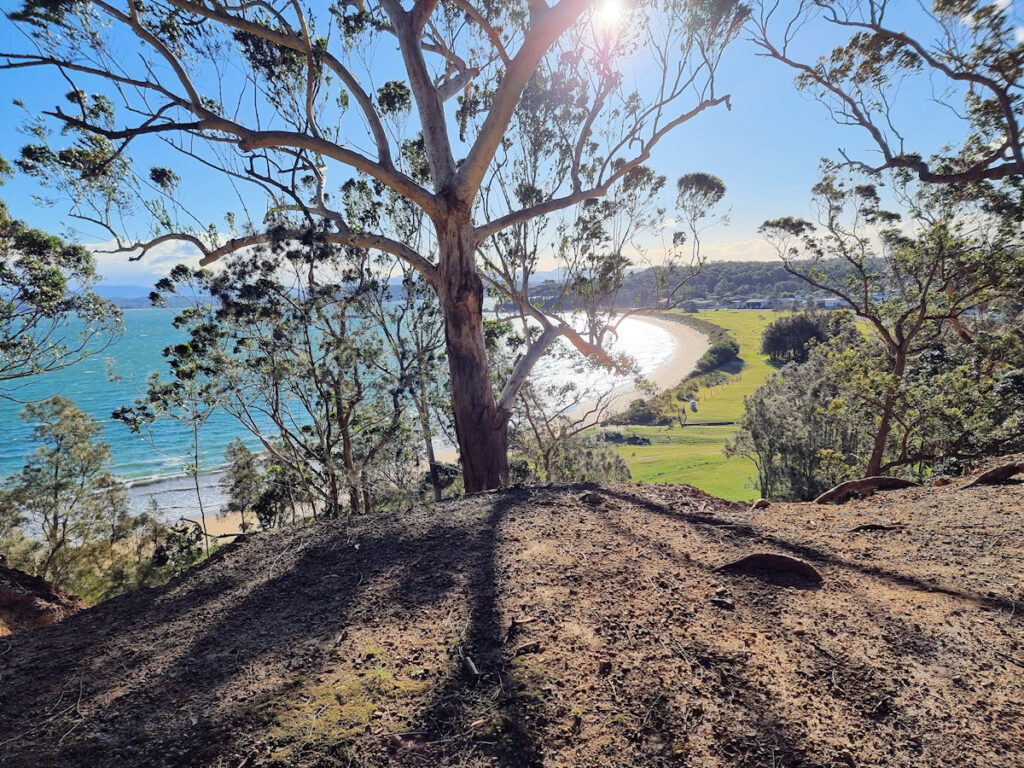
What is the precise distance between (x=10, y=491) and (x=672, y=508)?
1831cm

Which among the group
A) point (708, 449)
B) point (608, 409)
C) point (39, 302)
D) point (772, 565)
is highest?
point (39, 302)

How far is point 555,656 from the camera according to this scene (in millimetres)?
1898

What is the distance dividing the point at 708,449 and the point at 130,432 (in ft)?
110

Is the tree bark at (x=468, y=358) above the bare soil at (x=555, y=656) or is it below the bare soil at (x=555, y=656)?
above

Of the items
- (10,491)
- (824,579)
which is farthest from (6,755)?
(10,491)

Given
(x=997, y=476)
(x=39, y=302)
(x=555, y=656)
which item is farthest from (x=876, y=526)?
(x=39, y=302)

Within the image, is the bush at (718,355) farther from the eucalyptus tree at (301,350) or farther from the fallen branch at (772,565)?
the fallen branch at (772,565)

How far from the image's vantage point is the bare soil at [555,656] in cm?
152

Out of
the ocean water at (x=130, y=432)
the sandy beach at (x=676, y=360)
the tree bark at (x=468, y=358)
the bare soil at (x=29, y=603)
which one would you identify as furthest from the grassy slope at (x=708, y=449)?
the bare soil at (x=29, y=603)

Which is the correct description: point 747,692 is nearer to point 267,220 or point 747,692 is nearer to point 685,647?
point 685,647

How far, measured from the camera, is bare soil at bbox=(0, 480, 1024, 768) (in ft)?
4.99

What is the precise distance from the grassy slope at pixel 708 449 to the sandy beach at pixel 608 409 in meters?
3.63

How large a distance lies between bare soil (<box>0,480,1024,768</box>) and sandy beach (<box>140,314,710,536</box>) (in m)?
9.81

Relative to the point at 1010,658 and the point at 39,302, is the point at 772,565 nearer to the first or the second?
the point at 1010,658
